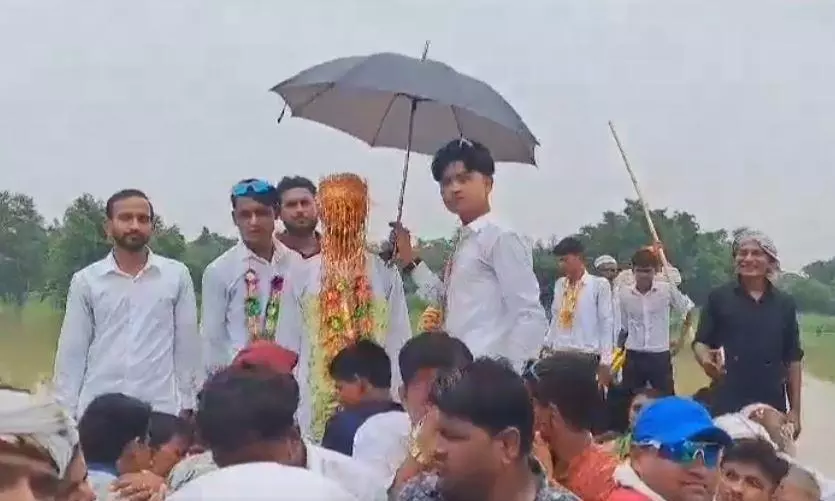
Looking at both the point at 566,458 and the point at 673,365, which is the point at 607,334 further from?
the point at 566,458

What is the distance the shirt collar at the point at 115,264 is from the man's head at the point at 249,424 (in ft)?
7.68

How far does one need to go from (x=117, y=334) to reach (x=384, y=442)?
1.85 meters

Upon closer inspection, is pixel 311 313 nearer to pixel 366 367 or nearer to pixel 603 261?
pixel 366 367

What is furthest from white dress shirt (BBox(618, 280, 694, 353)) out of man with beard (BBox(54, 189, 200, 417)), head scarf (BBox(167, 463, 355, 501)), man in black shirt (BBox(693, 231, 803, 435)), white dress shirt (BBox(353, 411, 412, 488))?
head scarf (BBox(167, 463, 355, 501))

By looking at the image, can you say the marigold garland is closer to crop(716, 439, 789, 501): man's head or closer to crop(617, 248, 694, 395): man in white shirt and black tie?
crop(716, 439, 789, 501): man's head

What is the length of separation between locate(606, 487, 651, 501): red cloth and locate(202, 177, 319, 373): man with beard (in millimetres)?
2418

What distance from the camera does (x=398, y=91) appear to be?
487 centimetres

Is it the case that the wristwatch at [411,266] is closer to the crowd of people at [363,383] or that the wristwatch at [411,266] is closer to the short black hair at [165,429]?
the crowd of people at [363,383]

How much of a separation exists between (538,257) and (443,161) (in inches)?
215

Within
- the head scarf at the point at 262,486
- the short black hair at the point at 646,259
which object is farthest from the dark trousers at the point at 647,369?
the head scarf at the point at 262,486

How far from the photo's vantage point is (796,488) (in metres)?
3.71

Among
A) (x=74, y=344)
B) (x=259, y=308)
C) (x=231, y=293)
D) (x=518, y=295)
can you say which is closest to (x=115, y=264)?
(x=74, y=344)

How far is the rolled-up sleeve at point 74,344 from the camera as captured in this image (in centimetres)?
505

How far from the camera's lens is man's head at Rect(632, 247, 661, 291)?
845cm
